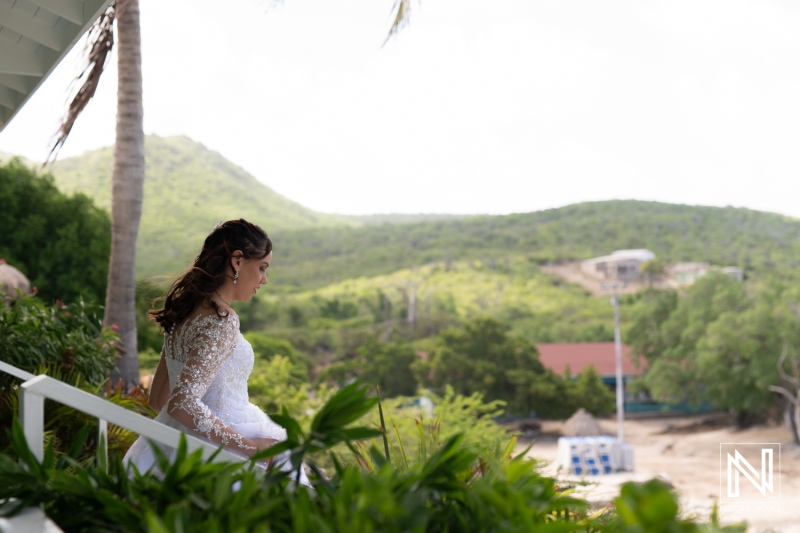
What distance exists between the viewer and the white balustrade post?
1192mm

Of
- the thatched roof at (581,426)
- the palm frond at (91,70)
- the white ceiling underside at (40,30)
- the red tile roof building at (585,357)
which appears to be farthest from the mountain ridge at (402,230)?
the white ceiling underside at (40,30)

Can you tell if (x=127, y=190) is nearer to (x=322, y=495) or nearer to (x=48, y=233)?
(x=322, y=495)

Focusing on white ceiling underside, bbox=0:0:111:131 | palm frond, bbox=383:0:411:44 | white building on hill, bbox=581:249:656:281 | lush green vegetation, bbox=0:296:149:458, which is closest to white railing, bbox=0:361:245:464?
white ceiling underside, bbox=0:0:111:131

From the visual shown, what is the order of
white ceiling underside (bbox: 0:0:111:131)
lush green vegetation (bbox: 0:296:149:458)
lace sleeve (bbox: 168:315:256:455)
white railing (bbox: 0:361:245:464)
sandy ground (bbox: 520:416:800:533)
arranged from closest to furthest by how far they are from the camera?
1. white railing (bbox: 0:361:245:464)
2. lace sleeve (bbox: 168:315:256:455)
3. white ceiling underside (bbox: 0:0:111:131)
4. lush green vegetation (bbox: 0:296:149:458)
5. sandy ground (bbox: 520:416:800:533)

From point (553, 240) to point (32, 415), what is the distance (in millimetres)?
44736

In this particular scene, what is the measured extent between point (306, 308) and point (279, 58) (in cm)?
2597

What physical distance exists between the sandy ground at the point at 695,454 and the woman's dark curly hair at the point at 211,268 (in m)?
24.7

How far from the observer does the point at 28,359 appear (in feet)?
13.3

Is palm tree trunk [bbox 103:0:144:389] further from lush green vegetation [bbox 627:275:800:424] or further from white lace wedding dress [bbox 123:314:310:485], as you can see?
lush green vegetation [bbox 627:275:800:424]

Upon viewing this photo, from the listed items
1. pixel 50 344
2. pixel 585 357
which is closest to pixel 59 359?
pixel 50 344

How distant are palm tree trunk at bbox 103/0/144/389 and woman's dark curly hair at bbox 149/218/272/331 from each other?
175 inches

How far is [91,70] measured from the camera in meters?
6.99

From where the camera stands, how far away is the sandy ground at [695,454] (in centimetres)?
2641

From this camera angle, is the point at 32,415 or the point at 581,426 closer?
the point at 32,415
